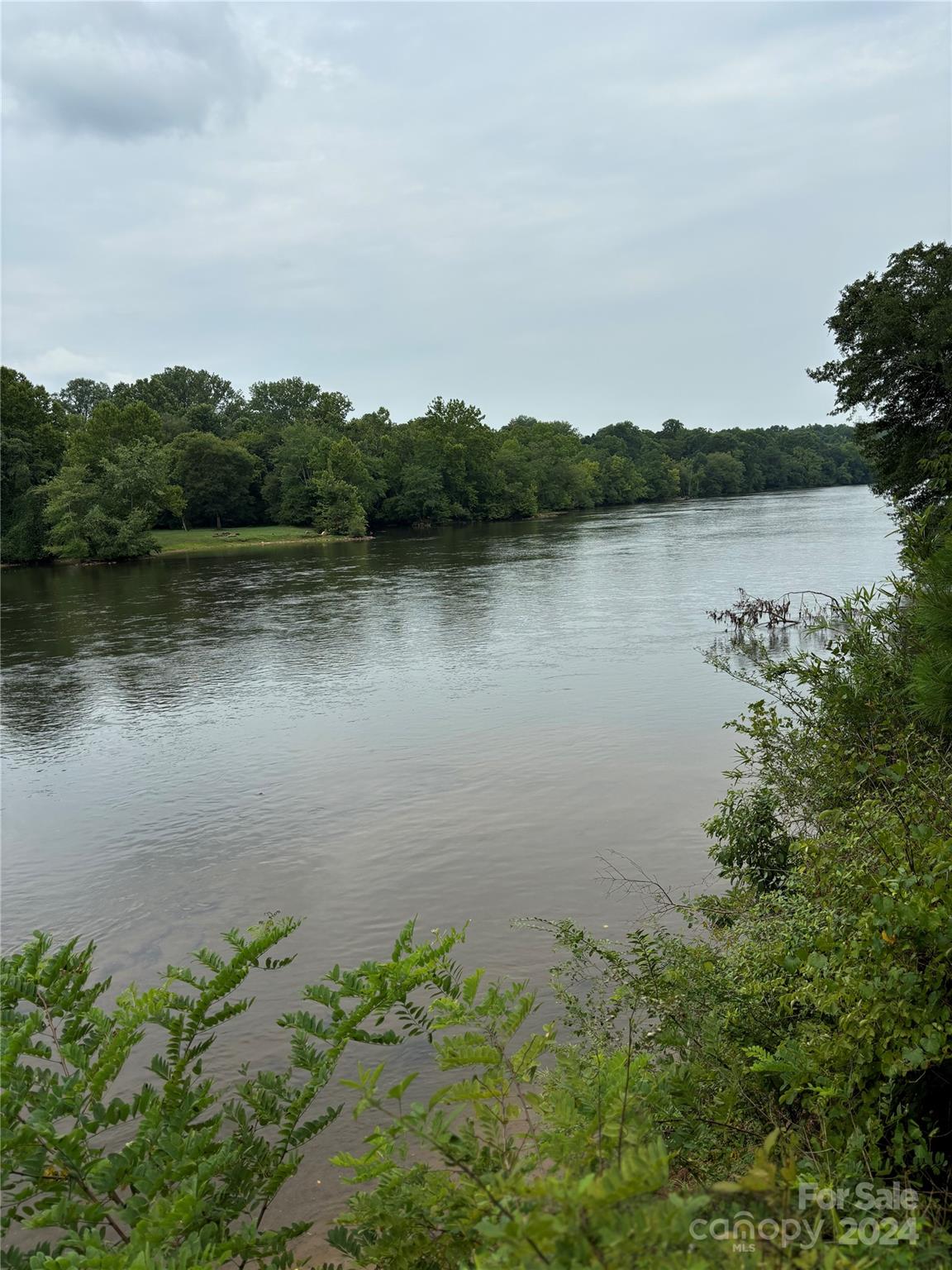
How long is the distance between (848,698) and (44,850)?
10256mm

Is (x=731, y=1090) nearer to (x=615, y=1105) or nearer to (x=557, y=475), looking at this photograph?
(x=615, y=1105)

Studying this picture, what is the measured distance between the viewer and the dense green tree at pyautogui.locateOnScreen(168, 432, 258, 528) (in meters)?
77.6

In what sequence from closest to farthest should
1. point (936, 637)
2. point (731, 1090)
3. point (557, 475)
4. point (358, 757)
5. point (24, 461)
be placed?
1. point (731, 1090)
2. point (936, 637)
3. point (358, 757)
4. point (24, 461)
5. point (557, 475)

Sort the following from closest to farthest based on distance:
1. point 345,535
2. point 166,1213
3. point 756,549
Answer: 1. point 166,1213
2. point 756,549
3. point 345,535

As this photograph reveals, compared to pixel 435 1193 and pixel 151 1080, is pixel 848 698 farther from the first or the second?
pixel 151 1080

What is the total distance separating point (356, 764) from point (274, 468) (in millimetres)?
75004

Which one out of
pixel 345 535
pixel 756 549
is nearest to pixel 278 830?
pixel 756 549

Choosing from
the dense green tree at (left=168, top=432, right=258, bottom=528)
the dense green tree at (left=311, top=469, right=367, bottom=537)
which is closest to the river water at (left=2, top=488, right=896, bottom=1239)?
the dense green tree at (left=311, top=469, right=367, bottom=537)

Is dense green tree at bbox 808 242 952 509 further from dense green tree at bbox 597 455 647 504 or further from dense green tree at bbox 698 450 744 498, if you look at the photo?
dense green tree at bbox 698 450 744 498

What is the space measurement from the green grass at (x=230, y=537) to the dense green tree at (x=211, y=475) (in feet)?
7.29

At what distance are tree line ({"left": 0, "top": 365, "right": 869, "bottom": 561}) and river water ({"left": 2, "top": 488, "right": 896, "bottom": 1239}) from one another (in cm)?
2737

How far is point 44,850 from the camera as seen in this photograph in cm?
1191

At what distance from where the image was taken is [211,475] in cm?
7806

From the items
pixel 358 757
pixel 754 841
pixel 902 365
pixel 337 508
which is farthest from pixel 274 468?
pixel 754 841
